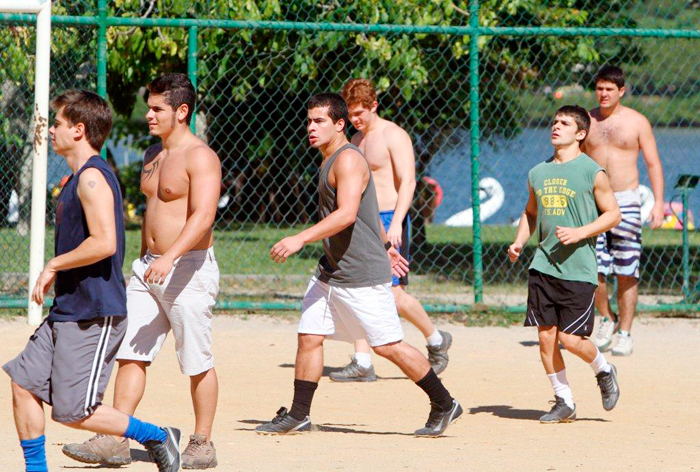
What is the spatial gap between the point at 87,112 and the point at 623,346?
4.95m

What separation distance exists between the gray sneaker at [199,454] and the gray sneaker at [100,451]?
27 cm

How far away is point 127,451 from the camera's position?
16.8ft

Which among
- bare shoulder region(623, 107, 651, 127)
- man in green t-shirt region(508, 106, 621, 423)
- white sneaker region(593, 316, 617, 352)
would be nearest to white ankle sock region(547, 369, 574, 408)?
man in green t-shirt region(508, 106, 621, 423)

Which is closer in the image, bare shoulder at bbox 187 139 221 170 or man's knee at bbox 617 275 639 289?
bare shoulder at bbox 187 139 221 170

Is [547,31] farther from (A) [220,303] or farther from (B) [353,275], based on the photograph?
(B) [353,275]

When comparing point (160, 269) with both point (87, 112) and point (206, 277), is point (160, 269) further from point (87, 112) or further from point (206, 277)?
point (87, 112)

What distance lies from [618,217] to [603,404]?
101cm

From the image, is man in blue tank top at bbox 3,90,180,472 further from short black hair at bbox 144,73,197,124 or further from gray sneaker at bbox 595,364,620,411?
gray sneaker at bbox 595,364,620,411

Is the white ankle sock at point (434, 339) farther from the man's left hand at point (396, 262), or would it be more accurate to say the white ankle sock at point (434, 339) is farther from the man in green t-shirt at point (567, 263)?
the man in green t-shirt at point (567, 263)

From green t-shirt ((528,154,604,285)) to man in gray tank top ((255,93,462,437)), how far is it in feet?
3.25

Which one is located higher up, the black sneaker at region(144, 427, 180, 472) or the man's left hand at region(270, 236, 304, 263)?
the man's left hand at region(270, 236, 304, 263)

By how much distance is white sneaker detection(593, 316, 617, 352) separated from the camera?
Result: 8.50 meters

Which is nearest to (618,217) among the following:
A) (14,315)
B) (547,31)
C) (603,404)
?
(603,404)

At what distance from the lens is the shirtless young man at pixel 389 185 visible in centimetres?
722
